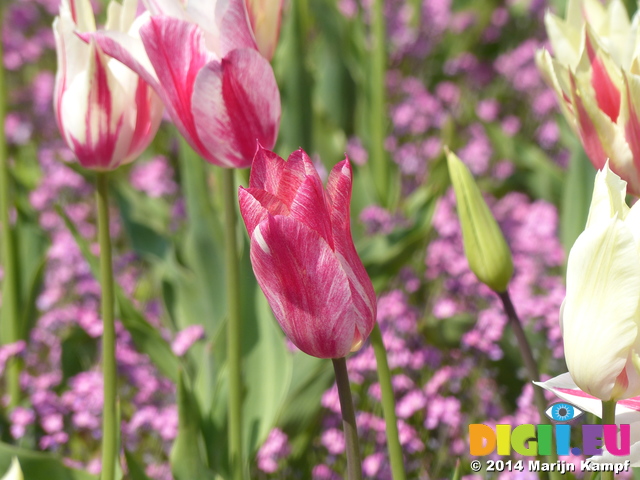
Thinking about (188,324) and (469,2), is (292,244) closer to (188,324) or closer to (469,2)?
(188,324)

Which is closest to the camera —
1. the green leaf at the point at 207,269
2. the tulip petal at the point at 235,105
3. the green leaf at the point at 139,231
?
→ the tulip petal at the point at 235,105

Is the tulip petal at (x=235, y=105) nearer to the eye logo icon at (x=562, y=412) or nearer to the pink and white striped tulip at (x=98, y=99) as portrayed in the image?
the pink and white striped tulip at (x=98, y=99)

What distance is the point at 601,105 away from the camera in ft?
2.82

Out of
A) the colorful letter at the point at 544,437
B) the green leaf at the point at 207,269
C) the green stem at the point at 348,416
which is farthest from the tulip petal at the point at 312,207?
the green leaf at the point at 207,269

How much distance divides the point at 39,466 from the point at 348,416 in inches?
21.3

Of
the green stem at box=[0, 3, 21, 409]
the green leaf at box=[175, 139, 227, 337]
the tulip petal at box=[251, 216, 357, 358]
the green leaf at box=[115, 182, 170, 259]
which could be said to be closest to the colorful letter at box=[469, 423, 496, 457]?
the tulip petal at box=[251, 216, 357, 358]

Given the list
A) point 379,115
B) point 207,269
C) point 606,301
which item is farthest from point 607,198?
point 379,115

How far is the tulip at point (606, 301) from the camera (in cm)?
57

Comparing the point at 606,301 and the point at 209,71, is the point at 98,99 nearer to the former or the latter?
the point at 209,71

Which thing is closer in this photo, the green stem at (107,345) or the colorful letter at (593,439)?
the colorful letter at (593,439)

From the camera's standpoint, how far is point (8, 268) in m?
1.42

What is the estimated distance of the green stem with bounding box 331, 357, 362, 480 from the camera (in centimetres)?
64

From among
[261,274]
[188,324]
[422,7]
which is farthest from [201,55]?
[422,7]

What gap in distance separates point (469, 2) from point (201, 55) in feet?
9.19
